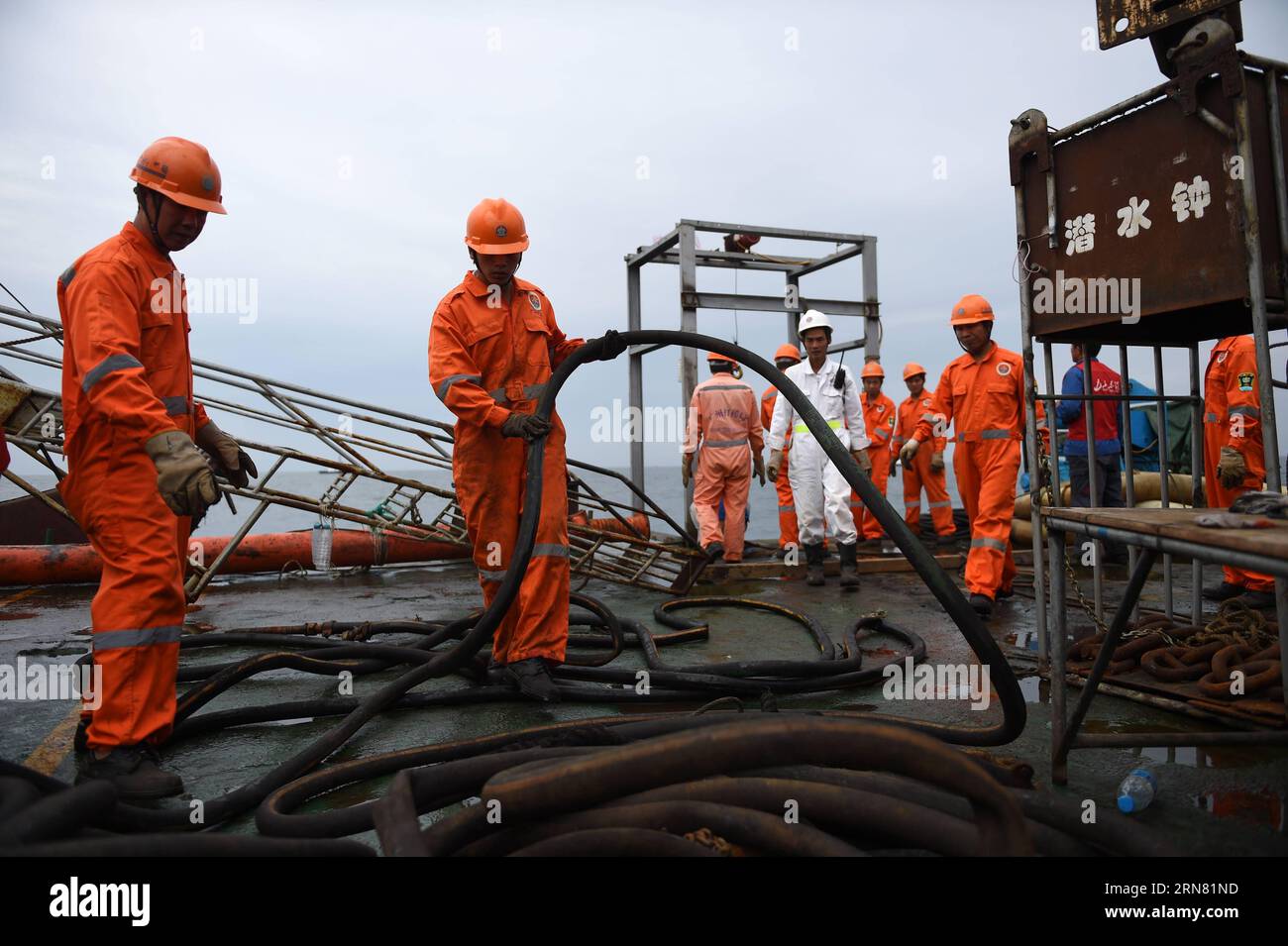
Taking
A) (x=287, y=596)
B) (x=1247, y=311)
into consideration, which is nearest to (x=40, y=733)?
(x=287, y=596)

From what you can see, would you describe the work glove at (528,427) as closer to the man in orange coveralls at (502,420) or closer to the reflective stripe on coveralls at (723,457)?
the man in orange coveralls at (502,420)

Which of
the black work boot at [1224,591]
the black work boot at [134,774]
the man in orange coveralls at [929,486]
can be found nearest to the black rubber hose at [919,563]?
the black work boot at [134,774]

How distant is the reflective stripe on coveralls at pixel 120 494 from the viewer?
2.71m

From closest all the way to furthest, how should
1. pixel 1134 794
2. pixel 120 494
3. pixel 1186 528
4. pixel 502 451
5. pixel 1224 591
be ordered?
pixel 1186 528, pixel 1134 794, pixel 120 494, pixel 502 451, pixel 1224 591

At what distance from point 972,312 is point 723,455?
2.82m

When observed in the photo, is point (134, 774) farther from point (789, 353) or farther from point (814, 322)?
point (789, 353)

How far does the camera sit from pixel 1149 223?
3477 millimetres

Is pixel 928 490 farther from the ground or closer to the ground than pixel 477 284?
closer to the ground

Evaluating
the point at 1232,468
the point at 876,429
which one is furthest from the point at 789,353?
the point at 1232,468

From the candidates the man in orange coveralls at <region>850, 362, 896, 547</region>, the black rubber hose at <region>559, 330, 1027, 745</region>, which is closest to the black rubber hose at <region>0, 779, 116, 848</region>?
the black rubber hose at <region>559, 330, 1027, 745</region>

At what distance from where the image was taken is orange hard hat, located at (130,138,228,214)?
2957 mm

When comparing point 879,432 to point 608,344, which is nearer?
point 608,344

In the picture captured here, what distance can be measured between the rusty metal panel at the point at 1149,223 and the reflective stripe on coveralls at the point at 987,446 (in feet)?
4.48
